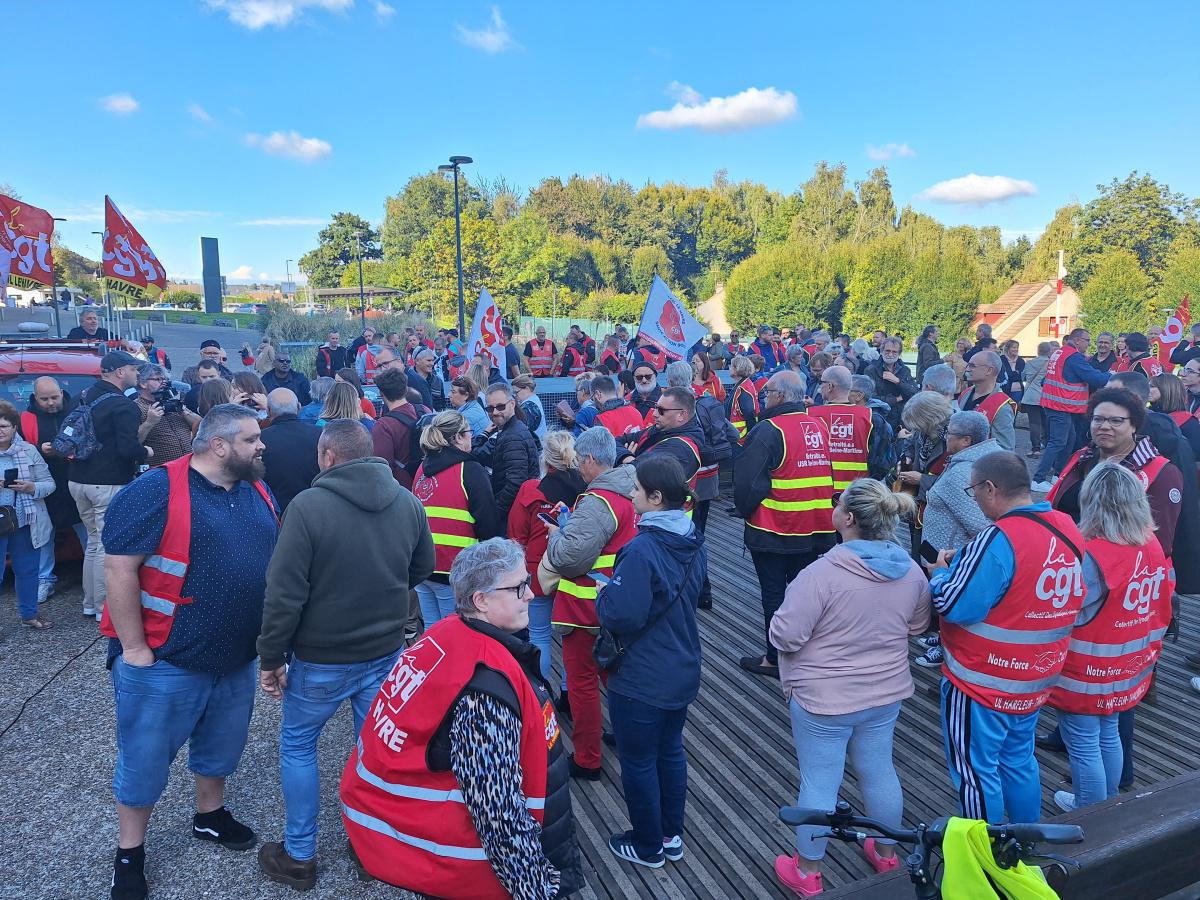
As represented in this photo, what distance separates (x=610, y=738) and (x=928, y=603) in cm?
214

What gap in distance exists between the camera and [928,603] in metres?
3.08

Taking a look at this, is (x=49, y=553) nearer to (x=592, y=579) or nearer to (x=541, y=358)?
(x=592, y=579)

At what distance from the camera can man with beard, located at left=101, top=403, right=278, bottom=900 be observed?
9.57 ft

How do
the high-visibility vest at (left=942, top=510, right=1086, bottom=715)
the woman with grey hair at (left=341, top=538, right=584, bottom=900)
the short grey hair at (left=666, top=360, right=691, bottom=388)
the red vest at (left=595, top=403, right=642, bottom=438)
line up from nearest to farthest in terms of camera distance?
the woman with grey hair at (left=341, top=538, right=584, bottom=900) < the high-visibility vest at (left=942, top=510, right=1086, bottom=715) < the red vest at (left=595, top=403, right=642, bottom=438) < the short grey hair at (left=666, top=360, right=691, bottom=388)

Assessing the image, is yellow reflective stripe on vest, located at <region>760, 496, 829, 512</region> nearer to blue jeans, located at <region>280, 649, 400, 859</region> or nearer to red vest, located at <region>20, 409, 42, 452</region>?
blue jeans, located at <region>280, 649, 400, 859</region>

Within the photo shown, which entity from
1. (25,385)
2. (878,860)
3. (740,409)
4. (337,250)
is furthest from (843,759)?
(337,250)

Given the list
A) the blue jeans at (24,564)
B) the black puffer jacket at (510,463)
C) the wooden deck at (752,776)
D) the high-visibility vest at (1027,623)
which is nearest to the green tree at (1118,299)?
the wooden deck at (752,776)

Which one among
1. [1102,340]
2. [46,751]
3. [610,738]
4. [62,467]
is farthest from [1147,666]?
[1102,340]

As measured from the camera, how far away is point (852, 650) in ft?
9.73

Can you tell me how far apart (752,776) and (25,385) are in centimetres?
682

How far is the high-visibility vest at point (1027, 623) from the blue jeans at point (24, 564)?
6.17 m

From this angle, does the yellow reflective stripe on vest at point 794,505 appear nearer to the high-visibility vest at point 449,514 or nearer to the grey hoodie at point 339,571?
the high-visibility vest at point 449,514

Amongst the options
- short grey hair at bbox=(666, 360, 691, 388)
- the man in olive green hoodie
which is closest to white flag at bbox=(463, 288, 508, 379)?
short grey hair at bbox=(666, 360, 691, 388)

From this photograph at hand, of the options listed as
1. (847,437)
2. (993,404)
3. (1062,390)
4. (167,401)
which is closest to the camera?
(847,437)
